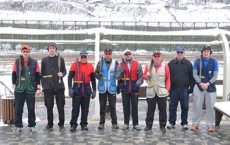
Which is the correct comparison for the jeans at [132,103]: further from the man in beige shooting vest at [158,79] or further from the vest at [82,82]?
the vest at [82,82]

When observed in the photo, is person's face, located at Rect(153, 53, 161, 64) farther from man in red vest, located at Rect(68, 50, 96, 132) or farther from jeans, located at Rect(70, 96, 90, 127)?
jeans, located at Rect(70, 96, 90, 127)

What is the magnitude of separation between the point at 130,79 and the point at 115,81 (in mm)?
304

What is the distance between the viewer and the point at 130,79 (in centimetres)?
645

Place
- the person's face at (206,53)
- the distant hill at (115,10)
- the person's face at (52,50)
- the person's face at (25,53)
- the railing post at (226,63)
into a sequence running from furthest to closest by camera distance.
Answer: the distant hill at (115,10) < the railing post at (226,63) < the person's face at (206,53) < the person's face at (52,50) < the person's face at (25,53)

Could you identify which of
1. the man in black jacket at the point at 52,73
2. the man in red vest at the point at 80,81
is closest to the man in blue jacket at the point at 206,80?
the man in red vest at the point at 80,81

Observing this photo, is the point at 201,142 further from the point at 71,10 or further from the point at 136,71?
the point at 71,10

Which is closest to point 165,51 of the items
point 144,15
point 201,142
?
point 144,15

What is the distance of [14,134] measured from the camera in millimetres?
6223

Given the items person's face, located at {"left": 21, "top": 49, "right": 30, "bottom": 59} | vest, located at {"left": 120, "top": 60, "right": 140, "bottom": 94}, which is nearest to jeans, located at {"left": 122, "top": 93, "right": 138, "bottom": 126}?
vest, located at {"left": 120, "top": 60, "right": 140, "bottom": 94}

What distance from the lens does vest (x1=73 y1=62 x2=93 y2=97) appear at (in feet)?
21.0

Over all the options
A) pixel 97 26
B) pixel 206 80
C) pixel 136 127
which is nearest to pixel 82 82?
pixel 136 127

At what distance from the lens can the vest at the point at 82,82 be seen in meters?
6.39

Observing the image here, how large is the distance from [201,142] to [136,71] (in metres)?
1.75

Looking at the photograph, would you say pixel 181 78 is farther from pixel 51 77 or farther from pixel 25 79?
pixel 25 79
